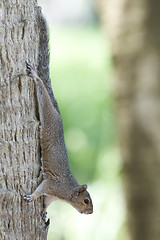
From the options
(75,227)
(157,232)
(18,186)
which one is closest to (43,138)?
(18,186)

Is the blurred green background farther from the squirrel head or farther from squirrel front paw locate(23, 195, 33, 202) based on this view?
squirrel front paw locate(23, 195, 33, 202)

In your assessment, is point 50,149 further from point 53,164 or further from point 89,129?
point 89,129

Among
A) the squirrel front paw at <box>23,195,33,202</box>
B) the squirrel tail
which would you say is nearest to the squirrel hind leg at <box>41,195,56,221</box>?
the squirrel front paw at <box>23,195,33,202</box>

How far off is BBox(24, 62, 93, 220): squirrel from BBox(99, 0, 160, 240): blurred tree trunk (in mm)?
1600

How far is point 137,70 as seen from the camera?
13.4ft

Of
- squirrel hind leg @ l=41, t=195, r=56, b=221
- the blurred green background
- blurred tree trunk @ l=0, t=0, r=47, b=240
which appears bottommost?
the blurred green background

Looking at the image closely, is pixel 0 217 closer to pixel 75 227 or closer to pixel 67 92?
pixel 75 227

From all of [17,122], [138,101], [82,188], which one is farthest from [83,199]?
[138,101]

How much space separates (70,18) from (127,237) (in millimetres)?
5834

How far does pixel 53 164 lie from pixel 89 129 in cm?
506

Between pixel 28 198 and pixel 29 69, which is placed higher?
pixel 29 69

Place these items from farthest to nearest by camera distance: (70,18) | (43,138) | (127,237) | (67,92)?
(70,18), (67,92), (127,237), (43,138)

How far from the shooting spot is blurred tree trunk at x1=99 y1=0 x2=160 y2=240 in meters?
3.97

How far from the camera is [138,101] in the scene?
4.05 meters
